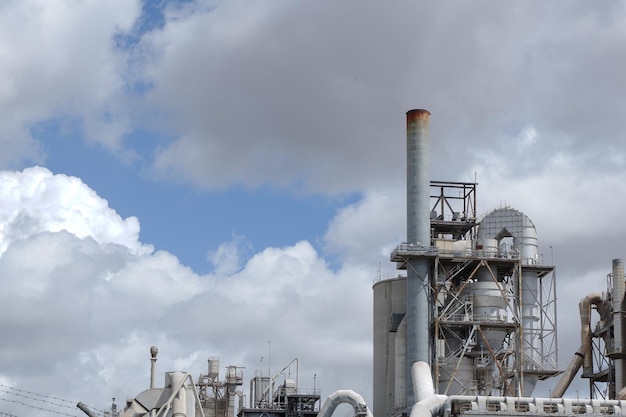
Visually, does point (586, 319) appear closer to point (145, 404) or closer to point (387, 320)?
point (387, 320)

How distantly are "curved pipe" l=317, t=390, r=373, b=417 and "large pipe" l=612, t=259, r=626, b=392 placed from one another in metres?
32.8

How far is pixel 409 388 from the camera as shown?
103125mm

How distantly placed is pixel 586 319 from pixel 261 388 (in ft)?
122

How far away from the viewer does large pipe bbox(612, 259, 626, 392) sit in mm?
108250

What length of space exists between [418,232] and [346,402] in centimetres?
2239

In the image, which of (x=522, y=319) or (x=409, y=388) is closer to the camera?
(x=409, y=388)

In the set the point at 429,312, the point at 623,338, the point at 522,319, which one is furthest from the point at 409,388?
the point at 623,338

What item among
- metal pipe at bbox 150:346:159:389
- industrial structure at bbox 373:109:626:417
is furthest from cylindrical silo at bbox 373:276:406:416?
metal pipe at bbox 150:346:159:389

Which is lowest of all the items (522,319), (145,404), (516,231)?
(145,404)

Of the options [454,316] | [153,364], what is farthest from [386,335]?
[153,364]

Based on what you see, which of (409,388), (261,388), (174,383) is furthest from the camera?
(261,388)

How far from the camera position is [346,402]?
88.2m

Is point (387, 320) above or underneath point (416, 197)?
underneath

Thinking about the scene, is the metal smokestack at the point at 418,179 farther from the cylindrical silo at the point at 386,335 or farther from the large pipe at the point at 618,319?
the large pipe at the point at 618,319
